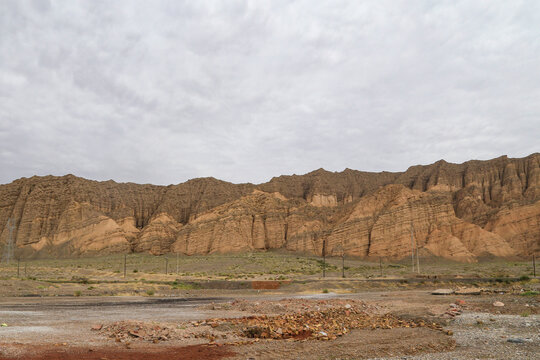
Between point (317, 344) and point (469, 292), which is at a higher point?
point (317, 344)

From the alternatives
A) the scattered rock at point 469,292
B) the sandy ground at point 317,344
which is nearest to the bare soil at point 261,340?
the sandy ground at point 317,344

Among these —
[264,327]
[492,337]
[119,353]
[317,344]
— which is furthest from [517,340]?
[119,353]

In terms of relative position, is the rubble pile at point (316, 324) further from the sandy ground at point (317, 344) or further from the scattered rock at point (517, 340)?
the scattered rock at point (517, 340)

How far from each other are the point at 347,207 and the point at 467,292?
274 ft

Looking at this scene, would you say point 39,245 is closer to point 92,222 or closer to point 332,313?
point 92,222

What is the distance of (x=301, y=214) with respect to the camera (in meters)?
118

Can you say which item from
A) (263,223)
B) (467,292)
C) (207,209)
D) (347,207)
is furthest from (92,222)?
(467,292)

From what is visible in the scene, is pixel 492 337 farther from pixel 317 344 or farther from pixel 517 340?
pixel 317 344

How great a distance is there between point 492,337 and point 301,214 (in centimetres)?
10438

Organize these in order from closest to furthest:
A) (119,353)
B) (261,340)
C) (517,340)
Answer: (119,353) → (517,340) → (261,340)

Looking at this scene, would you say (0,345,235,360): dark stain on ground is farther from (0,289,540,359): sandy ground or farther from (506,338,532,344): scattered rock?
(506,338,532,344): scattered rock

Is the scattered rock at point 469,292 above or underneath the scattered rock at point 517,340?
underneath

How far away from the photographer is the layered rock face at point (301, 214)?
95.7 meters

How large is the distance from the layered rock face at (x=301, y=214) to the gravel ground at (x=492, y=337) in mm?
69241
